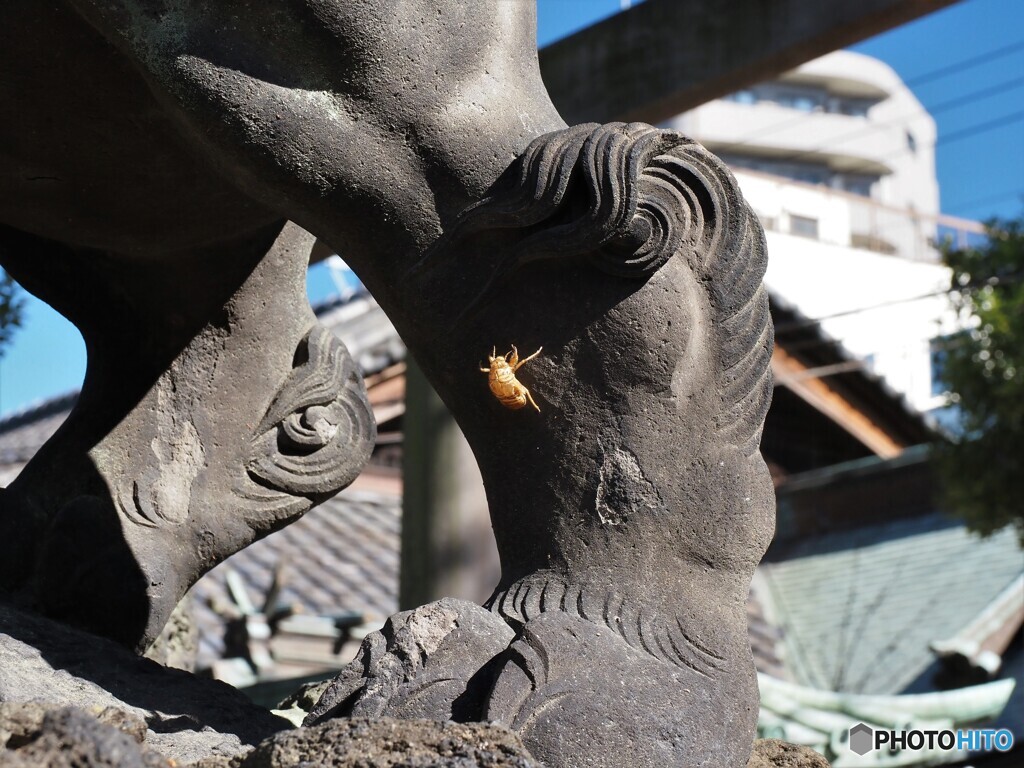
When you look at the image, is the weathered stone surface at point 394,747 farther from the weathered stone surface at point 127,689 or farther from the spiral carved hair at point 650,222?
the spiral carved hair at point 650,222

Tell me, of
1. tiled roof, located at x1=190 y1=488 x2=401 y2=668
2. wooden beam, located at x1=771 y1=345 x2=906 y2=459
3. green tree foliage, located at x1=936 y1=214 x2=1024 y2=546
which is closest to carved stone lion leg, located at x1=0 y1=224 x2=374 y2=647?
tiled roof, located at x1=190 y1=488 x2=401 y2=668

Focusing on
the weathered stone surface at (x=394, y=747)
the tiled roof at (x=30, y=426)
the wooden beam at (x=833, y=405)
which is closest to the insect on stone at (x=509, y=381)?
the weathered stone surface at (x=394, y=747)

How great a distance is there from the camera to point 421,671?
4.41ft

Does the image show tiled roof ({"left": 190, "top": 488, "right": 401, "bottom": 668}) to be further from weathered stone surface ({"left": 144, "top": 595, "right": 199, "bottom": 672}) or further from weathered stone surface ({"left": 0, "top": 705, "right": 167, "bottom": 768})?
weathered stone surface ({"left": 0, "top": 705, "right": 167, "bottom": 768})

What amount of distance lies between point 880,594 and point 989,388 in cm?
137

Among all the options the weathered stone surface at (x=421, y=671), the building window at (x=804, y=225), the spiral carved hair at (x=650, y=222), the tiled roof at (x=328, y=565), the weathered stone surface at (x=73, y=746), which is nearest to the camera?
the weathered stone surface at (x=73, y=746)

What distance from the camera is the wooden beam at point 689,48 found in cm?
363

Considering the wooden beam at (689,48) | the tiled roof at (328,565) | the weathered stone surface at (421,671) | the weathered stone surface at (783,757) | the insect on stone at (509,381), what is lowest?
the weathered stone surface at (421,671)

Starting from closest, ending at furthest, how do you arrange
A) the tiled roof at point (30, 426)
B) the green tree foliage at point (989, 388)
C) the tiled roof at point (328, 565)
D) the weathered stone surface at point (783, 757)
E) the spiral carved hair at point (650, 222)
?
the spiral carved hair at point (650, 222)
the weathered stone surface at point (783, 757)
the tiled roof at point (328, 565)
the green tree foliage at point (989, 388)
the tiled roof at point (30, 426)

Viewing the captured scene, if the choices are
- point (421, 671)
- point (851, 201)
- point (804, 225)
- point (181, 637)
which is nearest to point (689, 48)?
point (181, 637)

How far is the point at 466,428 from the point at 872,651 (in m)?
6.55

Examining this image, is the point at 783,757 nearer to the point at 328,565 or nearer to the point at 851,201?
the point at 328,565

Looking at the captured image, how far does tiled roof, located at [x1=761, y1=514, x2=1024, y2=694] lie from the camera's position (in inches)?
296

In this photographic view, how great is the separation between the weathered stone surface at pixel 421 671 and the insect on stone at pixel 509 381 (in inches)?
8.1
